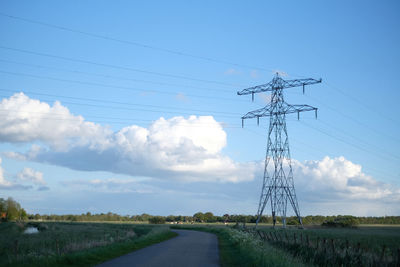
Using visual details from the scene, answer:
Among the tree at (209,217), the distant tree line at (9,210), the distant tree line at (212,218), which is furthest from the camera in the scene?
the tree at (209,217)

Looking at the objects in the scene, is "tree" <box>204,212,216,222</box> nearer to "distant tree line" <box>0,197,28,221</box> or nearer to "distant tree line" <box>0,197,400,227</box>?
"distant tree line" <box>0,197,400,227</box>

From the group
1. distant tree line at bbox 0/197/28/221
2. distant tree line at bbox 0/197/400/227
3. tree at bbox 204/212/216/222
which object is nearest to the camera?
distant tree line at bbox 0/197/400/227

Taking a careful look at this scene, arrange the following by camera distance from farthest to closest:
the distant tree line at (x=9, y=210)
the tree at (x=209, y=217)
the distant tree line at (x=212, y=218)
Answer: the tree at (x=209, y=217) → the distant tree line at (x=9, y=210) → the distant tree line at (x=212, y=218)

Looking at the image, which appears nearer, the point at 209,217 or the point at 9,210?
the point at 9,210

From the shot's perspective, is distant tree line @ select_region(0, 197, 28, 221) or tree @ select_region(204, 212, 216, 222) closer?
distant tree line @ select_region(0, 197, 28, 221)

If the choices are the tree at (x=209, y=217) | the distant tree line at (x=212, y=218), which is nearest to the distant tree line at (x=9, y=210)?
the distant tree line at (x=212, y=218)

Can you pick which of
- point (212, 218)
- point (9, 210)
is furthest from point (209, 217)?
point (9, 210)

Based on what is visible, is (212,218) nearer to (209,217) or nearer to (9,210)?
(209,217)

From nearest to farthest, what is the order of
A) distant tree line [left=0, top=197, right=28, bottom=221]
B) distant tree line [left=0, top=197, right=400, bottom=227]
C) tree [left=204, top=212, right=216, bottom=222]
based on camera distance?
distant tree line [left=0, top=197, right=400, bottom=227] < distant tree line [left=0, top=197, right=28, bottom=221] < tree [left=204, top=212, right=216, bottom=222]

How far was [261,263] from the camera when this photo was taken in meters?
16.1

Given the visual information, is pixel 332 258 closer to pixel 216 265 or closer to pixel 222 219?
pixel 216 265

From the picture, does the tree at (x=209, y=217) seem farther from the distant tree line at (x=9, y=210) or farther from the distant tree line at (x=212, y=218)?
the distant tree line at (x=9, y=210)

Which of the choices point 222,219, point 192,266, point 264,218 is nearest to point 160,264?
point 192,266

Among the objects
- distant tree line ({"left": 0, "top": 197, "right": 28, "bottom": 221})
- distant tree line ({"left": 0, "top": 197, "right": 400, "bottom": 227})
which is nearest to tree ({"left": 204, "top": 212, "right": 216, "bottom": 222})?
distant tree line ({"left": 0, "top": 197, "right": 400, "bottom": 227})
